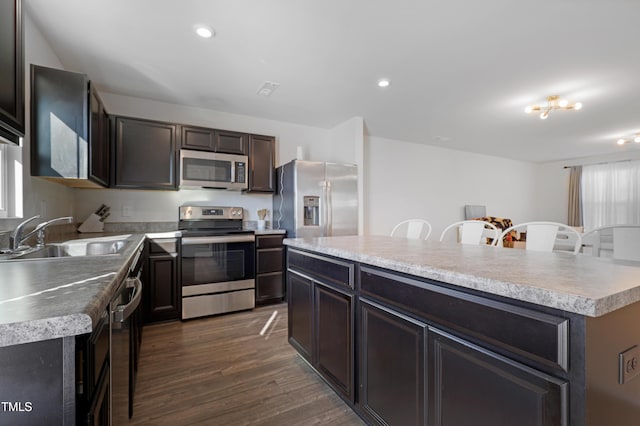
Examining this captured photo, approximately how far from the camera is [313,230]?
364 centimetres

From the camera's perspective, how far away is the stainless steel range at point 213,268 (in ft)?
9.81

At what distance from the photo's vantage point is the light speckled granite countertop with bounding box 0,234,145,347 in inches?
21.6

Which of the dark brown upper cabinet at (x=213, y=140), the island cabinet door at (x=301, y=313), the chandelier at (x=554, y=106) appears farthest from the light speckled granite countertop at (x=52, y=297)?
the chandelier at (x=554, y=106)

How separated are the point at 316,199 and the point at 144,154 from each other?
2026mm

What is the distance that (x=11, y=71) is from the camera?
120cm

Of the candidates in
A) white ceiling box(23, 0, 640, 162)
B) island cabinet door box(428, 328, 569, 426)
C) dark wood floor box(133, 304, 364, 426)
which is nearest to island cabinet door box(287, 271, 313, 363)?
dark wood floor box(133, 304, 364, 426)

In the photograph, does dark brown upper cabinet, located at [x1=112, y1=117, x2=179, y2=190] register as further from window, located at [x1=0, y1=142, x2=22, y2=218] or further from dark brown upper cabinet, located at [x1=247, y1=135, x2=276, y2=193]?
window, located at [x1=0, y1=142, x2=22, y2=218]

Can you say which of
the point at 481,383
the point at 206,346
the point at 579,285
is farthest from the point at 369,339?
the point at 206,346

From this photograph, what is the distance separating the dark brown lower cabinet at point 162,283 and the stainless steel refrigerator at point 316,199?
4.46 feet

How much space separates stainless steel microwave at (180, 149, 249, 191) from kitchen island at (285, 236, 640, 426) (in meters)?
2.32

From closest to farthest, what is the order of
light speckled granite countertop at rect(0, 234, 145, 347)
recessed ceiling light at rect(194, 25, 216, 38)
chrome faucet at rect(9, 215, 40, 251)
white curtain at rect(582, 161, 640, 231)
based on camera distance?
light speckled granite countertop at rect(0, 234, 145, 347), chrome faucet at rect(9, 215, 40, 251), recessed ceiling light at rect(194, 25, 216, 38), white curtain at rect(582, 161, 640, 231)

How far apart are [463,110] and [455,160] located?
8.55ft

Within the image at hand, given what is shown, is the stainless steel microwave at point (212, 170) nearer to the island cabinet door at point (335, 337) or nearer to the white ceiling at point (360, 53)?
the white ceiling at point (360, 53)

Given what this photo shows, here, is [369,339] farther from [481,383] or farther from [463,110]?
[463,110]
